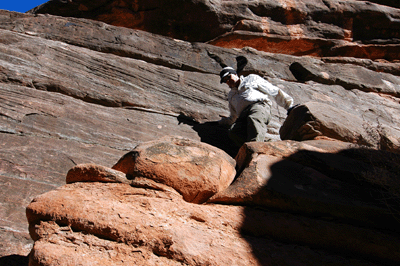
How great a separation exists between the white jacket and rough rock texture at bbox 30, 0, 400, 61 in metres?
3.92

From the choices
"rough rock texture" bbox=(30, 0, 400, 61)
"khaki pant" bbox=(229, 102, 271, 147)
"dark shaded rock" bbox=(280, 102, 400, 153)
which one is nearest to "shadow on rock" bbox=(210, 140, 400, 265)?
"dark shaded rock" bbox=(280, 102, 400, 153)

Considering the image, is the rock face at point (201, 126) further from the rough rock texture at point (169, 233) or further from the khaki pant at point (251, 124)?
the khaki pant at point (251, 124)

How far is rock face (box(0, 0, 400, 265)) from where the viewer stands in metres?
2.43

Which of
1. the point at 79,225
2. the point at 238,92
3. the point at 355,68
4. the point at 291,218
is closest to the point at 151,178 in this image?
the point at 79,225

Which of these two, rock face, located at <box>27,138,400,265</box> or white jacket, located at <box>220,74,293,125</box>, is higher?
white jacket, located at <box>220,74,293,125</box>

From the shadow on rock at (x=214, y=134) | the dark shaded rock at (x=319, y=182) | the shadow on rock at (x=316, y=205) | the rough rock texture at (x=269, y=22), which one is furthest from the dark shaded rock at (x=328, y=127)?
the rough rock texture at (x=269, y=22)

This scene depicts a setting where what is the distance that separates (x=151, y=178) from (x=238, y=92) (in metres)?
2.96

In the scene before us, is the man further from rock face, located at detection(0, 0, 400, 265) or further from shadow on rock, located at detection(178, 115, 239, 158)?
rock face, located at detection(0, 0, 400, 265)

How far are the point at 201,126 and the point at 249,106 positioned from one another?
80 cm

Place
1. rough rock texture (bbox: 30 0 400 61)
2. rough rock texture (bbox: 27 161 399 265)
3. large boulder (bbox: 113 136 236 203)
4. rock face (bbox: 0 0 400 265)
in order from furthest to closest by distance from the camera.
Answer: rough rock texture (bbox: 30 0 400 61)
large boulder (bbox: 113 136 236 203)
rock face (bbox: 0 0 400 265)
rough rock texture (bbox: 27 161 399 265)

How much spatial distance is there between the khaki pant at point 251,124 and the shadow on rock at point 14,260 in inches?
112

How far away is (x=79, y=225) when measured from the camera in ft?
7.29

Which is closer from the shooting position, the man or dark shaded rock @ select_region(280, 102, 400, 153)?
dark shaded rock @ select_region(280, 102, 400, 153)

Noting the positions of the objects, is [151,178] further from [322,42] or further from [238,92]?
[322,42]
